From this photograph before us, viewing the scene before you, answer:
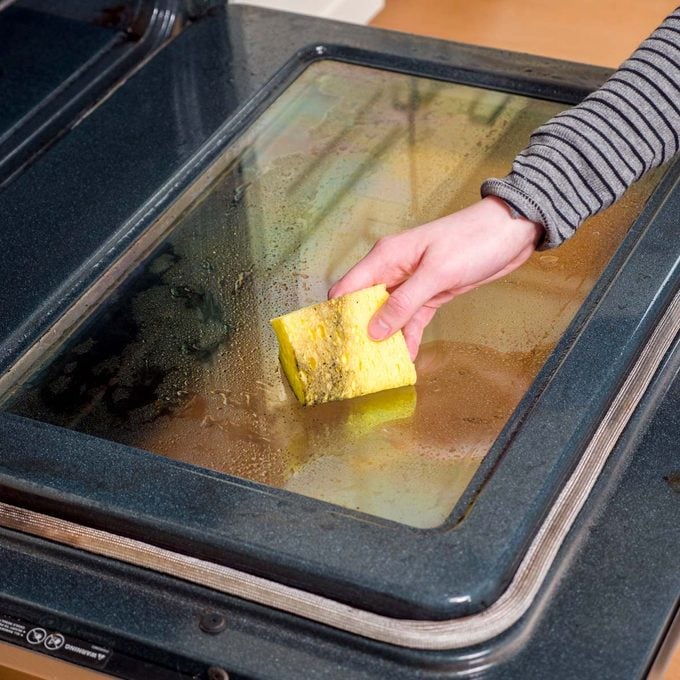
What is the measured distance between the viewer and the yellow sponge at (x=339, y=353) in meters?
0.78

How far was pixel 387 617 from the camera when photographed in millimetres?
647

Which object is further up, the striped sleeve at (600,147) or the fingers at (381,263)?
the striped sleeve at (600,147)

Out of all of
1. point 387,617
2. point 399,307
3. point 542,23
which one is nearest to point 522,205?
point 399,307

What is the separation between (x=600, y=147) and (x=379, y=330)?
0.22m

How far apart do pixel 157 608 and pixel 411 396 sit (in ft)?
0.72

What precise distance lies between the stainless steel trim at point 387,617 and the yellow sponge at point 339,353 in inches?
5.4

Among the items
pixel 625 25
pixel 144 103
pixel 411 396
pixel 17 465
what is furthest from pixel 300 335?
pixel 625 25

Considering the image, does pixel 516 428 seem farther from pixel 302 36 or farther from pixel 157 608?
pixel 302 36

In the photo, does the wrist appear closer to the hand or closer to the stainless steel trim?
the hand

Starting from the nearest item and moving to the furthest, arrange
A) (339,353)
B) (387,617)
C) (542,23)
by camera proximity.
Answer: (387,617) → (339,353) → (542,23)

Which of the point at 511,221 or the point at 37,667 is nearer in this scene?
the point at 37,667

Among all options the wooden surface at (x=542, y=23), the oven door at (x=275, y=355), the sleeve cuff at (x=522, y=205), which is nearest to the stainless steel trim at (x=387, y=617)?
the oven door at (x=275, y=355)

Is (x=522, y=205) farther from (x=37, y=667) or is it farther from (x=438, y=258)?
(x=37, y=667)

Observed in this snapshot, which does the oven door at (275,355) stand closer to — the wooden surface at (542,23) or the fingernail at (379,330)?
the fingernail at (379,330)
